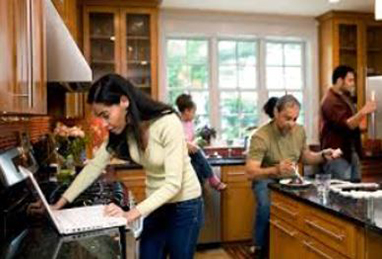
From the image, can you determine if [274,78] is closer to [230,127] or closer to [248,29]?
[248,29]

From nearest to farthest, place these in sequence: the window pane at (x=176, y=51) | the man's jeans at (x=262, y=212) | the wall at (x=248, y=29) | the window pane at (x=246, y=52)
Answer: the man's jeans at (x=262, y=212) < the wall at (x=248, y=29) < the window pane at (x=176, y=51) < the window pane at (x=246, y=52)

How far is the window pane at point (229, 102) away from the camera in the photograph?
5246 millimetres

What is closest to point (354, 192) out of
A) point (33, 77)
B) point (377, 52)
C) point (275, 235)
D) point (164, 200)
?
point (275, 235)

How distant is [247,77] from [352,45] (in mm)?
1277

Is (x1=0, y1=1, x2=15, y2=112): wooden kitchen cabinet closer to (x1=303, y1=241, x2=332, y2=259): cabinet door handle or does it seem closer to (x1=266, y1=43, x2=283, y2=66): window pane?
(x1=303, y1=241, x2=332, y2=259): cabinet door handle

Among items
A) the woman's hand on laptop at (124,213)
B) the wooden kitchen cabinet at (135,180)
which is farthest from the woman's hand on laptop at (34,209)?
the wooden kitchen cabinet at (135,180)

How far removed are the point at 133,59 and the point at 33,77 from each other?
127 inches

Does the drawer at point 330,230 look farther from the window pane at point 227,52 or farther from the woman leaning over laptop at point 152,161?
the window pane at point 227,52

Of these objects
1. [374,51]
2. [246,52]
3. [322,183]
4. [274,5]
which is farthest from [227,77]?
[322,183]

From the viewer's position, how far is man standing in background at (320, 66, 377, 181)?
139 inches

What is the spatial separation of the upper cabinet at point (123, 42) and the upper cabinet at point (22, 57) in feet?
9.41

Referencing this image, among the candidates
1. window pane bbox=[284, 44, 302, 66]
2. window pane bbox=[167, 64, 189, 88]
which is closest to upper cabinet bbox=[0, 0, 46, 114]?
window pane bbox=[167, 64, 189, 88]

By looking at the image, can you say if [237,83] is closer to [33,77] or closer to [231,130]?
[231,130]

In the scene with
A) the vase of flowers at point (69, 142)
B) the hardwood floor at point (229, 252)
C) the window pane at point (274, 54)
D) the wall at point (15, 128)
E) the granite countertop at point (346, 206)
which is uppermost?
the window pane at point (274, 54)
